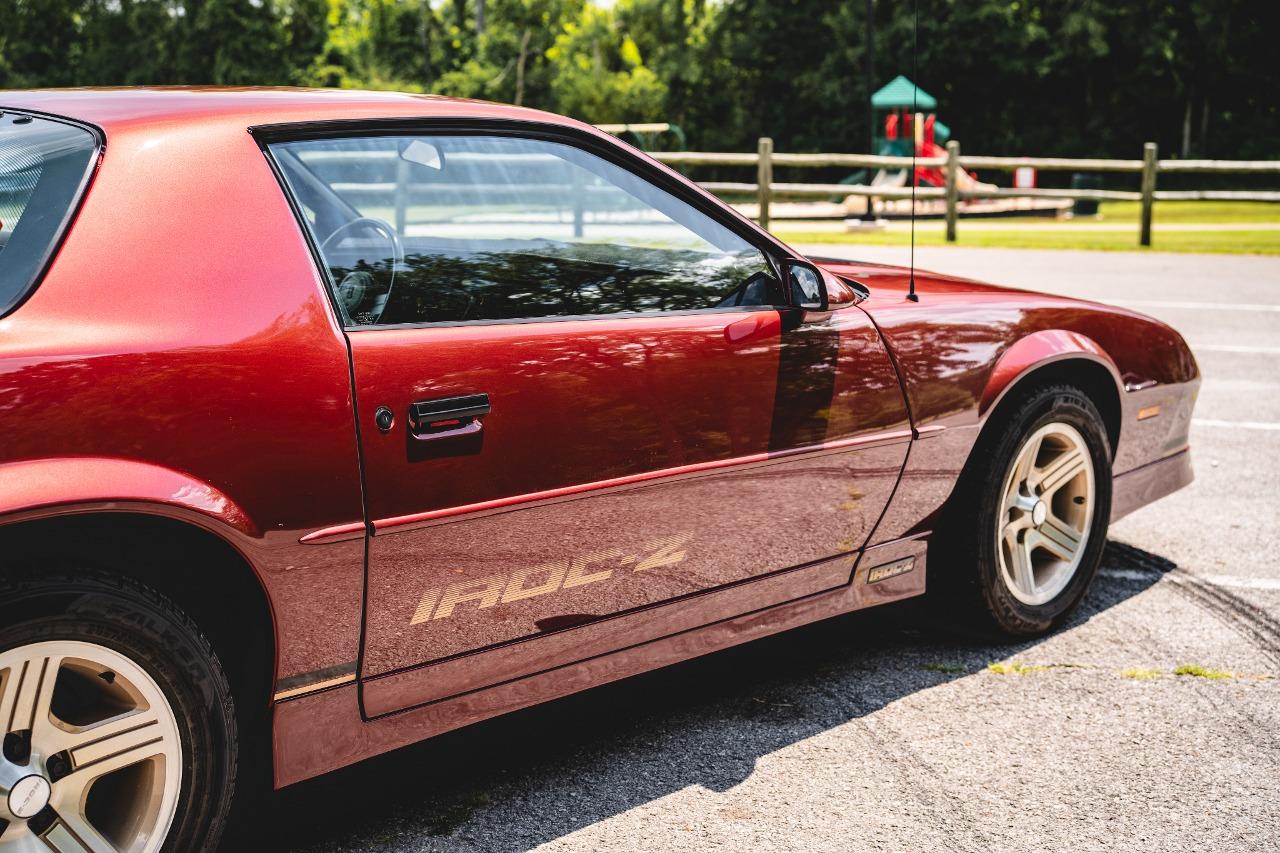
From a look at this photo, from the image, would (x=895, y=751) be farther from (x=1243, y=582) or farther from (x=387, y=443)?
(x=1243, y=582)

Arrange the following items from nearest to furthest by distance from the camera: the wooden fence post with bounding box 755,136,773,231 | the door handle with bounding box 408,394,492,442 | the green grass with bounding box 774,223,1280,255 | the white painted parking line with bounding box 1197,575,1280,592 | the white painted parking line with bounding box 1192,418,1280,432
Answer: the door handle with bounding box 408,394,492,442 < the white painted parking line with bounding box 1197,575,1280,592 < the white painted parking line with bounding box 1192,418,1280,432 < the green grass with bounding box 774,223,1280,255 < the wooden fence post with bounding box 755,136,773,231

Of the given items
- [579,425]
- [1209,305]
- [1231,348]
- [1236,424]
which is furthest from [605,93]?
[579,425]

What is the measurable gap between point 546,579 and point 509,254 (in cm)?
80

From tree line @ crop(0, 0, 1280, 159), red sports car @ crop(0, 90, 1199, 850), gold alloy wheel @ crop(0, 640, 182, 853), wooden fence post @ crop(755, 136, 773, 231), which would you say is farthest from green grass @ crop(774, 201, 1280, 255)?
tree line @ crop(0, 0, 1280, 159)

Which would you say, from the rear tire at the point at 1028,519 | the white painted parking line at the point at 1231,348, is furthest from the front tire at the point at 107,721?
the white painted parking line at the point at 1231,348

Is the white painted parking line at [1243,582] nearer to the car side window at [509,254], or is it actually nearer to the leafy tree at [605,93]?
the car side window at [509,254]

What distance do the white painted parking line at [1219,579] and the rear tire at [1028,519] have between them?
51 centimetres

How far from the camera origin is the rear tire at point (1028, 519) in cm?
351

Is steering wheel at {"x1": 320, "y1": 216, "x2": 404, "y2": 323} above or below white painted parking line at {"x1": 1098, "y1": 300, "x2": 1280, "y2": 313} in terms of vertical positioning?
above

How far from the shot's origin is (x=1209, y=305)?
10.5m

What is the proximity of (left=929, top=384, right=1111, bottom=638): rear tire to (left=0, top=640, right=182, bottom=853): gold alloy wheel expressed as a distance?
2.17 m

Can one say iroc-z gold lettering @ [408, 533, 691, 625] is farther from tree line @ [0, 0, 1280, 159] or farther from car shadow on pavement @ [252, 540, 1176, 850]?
tree line @ [0, 0, 1280, 159]

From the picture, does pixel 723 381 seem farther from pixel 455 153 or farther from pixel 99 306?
pixel 99 306

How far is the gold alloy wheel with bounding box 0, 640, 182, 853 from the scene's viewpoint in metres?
2.04
